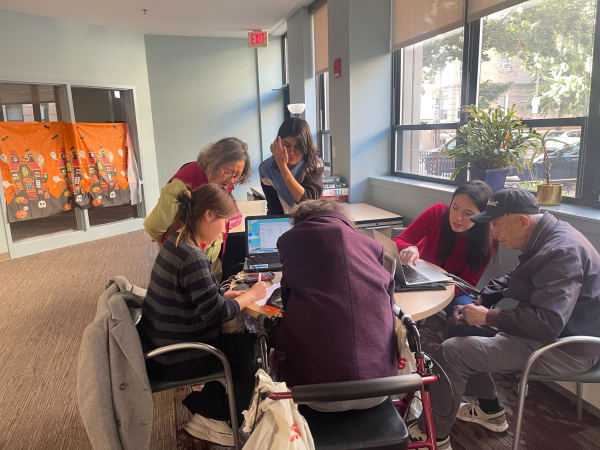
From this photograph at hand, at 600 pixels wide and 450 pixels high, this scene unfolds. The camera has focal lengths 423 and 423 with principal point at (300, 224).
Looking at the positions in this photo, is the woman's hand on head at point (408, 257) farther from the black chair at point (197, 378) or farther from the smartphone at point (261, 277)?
the black chair at point (197, 378)

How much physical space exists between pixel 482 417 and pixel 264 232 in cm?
139

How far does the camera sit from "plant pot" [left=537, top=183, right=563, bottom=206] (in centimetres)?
242

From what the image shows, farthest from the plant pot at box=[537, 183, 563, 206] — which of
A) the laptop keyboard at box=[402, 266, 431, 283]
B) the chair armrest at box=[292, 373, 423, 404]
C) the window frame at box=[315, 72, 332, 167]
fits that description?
the window frame at box=[315, 72, 332, 167]

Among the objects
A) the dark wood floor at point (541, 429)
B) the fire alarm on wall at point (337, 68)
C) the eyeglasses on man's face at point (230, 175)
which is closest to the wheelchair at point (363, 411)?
the dark wood floor at point (541, 429)

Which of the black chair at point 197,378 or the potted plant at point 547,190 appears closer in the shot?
the black chair at point 197,378

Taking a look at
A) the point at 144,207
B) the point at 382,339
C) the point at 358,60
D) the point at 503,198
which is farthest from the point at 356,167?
the point at 144,207

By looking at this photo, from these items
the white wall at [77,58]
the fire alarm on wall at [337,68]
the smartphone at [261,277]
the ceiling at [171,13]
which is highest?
the ceiling at [171,13]

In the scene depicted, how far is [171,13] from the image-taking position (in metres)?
5.65

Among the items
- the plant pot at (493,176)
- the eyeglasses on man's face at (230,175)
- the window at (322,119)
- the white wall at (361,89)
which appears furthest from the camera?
the window at (322,119)

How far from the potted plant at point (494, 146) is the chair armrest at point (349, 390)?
70.4 inches

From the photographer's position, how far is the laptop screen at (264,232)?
7.38 feet

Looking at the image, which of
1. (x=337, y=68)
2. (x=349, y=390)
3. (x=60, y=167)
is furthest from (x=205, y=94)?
(x=349, y=390)

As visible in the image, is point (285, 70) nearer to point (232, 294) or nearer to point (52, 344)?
point (52, 344)

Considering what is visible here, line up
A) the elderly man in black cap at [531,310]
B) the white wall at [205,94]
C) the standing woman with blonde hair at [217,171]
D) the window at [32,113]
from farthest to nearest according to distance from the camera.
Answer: the white wall at [205,94] < the window at [32,113] < the standing woman with blonde hair at [217,171] < the elderly man in black cap at [531,310]
